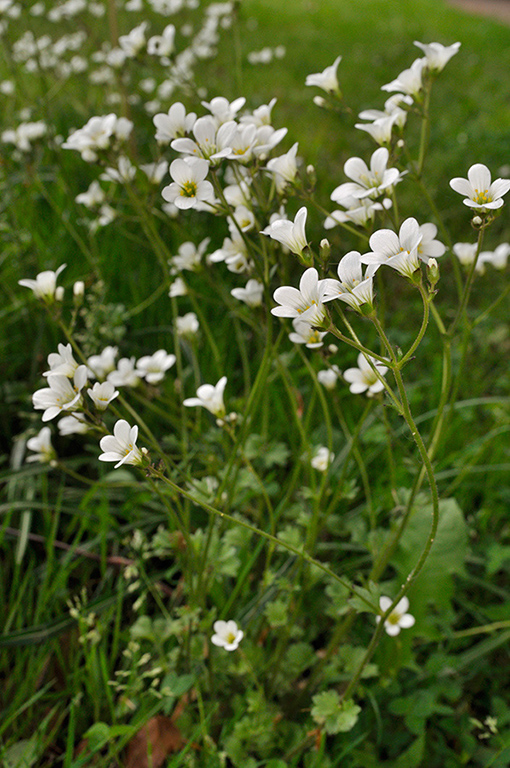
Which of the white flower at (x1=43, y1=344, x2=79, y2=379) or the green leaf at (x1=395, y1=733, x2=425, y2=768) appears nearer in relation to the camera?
the white flower at (x1=43, y1=344, x2=79, y2=379)

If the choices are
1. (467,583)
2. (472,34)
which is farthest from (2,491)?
(472,34)

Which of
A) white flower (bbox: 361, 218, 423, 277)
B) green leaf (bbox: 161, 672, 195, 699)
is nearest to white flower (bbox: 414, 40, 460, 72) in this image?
white flower (bbox: 361, 218, 423, 277)

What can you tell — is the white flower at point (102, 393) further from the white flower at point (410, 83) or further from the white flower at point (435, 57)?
the white flower at point (435, 57)

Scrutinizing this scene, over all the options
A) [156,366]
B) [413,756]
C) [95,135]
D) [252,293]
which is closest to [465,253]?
[252,293]

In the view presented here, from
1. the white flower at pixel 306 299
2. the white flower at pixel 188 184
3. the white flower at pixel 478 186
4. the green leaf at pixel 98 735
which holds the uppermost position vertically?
the white flower at pixel 188 184

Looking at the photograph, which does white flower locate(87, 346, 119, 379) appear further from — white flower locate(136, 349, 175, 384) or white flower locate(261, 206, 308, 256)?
white flower locate(261, 206, 308, 256)

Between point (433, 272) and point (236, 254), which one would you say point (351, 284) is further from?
point (236, 254)

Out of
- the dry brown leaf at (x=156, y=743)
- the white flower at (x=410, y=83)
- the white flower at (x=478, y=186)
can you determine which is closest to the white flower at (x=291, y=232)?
the white flower at (x=478, y=186)
